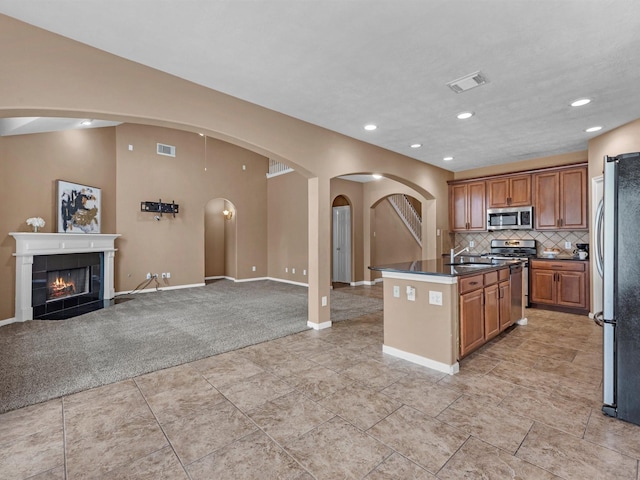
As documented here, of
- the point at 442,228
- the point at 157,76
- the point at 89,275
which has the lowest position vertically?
the point at 89,275

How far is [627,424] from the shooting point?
2.12m

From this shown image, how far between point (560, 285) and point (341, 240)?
5041 millimetres

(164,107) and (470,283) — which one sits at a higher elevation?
(164,107)

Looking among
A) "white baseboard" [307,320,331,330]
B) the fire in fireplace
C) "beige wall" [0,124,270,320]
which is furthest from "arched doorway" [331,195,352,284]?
the fire in fireplace

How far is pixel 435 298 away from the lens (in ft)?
9.85

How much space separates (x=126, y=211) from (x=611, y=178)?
818 centimetres

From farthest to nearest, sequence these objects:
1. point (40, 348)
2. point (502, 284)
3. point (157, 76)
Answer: point (502, 284) → point (40, 348) → point (157, 76)

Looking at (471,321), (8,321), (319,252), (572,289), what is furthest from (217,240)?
(572,289)

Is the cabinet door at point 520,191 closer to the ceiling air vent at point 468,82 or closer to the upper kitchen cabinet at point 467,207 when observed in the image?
the upper kitchen cabinet at point 467,207

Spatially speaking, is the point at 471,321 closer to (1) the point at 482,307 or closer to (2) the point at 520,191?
(1) the point at 482,307

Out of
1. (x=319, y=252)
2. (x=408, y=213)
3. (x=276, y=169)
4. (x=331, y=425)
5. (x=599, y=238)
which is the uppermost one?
(x=276, y=169)

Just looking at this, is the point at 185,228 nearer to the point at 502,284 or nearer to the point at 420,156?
the point at 420,156

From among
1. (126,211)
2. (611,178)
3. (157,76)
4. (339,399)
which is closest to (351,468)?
(339,399)

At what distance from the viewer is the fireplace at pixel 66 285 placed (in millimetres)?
5086
